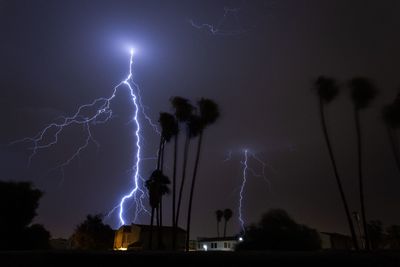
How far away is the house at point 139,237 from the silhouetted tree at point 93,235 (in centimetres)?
139

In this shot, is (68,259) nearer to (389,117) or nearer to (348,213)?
(348,213)

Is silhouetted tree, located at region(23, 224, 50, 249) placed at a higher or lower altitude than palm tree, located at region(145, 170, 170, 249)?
lower

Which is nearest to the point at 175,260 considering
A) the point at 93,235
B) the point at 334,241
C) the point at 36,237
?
the point at 36,237

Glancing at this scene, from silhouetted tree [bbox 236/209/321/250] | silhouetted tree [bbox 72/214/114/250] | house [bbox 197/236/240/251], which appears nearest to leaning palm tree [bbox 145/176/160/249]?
silhouetted tree [bbox 236/209/321/250]

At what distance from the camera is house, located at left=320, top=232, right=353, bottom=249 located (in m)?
58.4

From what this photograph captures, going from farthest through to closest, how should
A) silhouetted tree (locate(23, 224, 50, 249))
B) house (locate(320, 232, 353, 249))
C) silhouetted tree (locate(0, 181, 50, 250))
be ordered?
house (locate(320, 232, 353, 249)) → silhouetted tree (locate(23, 224, 50, 249)) → silhouetted tree (locate(0, 181, 50, 250))

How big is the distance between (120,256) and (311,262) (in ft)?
17.3

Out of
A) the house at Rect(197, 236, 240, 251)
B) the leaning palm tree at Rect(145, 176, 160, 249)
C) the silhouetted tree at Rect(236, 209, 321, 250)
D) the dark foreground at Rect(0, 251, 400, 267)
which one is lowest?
the dark foreground at Rect(0, 251, 400, 267)

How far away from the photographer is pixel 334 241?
60812 mm

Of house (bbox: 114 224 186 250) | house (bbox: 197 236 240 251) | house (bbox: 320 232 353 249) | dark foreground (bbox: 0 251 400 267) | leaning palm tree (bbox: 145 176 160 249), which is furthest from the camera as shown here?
house (bbox: 197 236 240 251)

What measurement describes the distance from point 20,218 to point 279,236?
1886 centimetres

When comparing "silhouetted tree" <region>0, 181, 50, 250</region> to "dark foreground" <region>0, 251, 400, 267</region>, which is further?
"silhouetted tree" <region>0, 181, 50, 250</region>

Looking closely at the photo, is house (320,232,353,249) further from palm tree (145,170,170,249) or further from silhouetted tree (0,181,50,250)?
silhouetted tree (0,181,50,250)

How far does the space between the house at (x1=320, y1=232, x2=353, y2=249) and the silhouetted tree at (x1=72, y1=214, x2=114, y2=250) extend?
1283 inches
